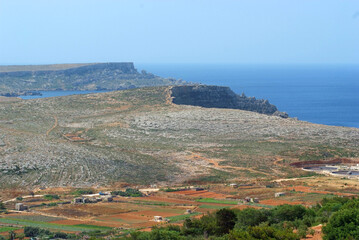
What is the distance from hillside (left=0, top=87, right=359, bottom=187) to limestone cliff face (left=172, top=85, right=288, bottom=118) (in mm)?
6487

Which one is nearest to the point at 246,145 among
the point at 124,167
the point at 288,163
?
the point at 288,163

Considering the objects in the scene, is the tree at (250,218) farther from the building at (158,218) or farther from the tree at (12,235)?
the tree at (12,235)

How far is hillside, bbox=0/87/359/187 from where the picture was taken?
185 ft

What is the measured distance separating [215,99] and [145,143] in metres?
41.1

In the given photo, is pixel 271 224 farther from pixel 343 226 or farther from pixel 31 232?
pixel 31 232

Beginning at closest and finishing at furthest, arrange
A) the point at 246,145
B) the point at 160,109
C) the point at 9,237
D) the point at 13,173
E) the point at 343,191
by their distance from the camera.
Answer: the point at 9,237 → the point at 343,191 → the point at 13,173 → the point at 246,145 → the point at 160,109

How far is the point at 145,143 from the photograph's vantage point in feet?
239

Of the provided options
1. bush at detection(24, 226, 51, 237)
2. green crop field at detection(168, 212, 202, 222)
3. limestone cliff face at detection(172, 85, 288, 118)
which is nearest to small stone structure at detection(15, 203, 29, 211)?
bush at detection(24, 226, 51, 237)

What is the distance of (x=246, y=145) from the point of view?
233 ft

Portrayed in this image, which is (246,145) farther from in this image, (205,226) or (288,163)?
(205,226)

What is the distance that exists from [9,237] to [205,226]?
10.5 metres

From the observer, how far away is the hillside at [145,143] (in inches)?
2219

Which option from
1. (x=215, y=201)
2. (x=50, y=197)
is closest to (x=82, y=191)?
(x=50, y=197)

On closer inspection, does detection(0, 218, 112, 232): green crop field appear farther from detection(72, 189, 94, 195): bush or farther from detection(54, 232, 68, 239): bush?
detection(72, 189, 94, 195): bush
